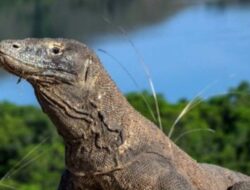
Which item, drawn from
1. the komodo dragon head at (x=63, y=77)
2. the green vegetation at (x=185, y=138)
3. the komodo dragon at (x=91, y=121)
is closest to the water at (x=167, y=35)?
the green vegetation at (x=185, y=138)

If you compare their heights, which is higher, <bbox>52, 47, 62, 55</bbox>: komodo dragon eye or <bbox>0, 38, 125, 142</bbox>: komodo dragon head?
<bbox>52, 47, 62, 55</bbox>: komodo dragon eye

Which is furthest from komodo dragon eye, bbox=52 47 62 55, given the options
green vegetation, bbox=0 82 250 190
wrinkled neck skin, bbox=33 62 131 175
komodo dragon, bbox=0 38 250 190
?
green vegetation, bbox=0 82 250 190

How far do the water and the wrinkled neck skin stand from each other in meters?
17.8

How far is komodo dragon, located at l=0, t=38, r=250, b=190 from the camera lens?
9.59 feet

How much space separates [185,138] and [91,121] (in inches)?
574

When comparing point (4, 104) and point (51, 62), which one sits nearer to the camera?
point (51, 62)

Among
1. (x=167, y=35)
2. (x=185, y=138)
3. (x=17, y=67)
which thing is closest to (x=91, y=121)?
(x=17, y=67)

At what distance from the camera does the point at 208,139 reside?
21953 millimetres

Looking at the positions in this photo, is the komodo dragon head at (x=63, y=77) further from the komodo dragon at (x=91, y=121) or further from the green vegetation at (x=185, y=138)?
the green vegetation at (x=185, y=138)

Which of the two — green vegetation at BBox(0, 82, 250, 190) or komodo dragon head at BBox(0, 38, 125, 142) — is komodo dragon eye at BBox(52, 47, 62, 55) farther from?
green vegetation at BBox(0, 82, 250, 190)

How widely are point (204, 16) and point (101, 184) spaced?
138 ft

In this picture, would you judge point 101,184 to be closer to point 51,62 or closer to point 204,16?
point 51,62

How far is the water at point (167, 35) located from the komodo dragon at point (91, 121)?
58.3 ft

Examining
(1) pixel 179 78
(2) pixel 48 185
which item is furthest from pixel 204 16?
(2) pixel 48 185
